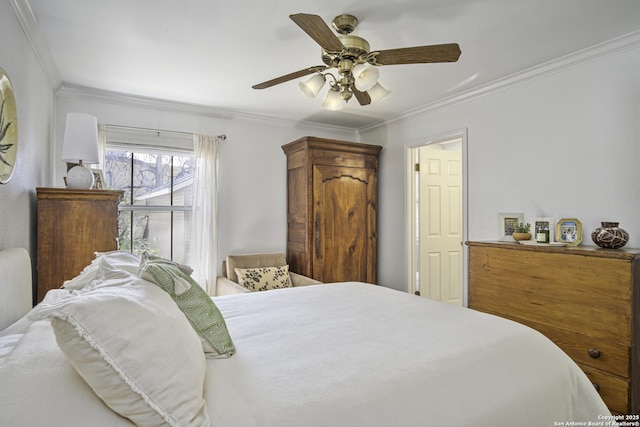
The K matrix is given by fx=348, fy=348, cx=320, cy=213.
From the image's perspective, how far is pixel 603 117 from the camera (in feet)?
8.04

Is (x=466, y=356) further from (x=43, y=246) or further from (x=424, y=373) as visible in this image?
(x=43, y=246)

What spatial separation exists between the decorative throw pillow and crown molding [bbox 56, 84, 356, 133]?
175cm

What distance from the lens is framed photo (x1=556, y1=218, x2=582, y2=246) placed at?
2.41 meters

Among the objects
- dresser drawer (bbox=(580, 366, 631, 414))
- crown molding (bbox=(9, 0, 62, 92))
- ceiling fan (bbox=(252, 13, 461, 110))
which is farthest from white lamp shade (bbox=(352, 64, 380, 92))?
dresser drawer (bbox=(580, 366, 631, 414))

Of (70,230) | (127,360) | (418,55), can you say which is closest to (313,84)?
(418,55)

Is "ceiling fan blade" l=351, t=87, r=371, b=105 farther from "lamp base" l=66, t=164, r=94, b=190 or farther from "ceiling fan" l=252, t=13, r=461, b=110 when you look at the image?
"lamp base" l=66, t=164, r=94, b=190

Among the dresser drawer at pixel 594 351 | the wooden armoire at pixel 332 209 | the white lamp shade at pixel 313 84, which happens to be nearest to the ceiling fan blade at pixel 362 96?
the white lamp shade at pixel 313 84

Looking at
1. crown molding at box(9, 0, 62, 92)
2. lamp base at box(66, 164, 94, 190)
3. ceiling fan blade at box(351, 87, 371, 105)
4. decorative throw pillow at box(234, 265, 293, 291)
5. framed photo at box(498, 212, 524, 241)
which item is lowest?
decorative throw pillow at box(234, 265, 293, 291)

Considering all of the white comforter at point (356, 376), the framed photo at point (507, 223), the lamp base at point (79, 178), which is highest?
the lamp base at point (79, 178)

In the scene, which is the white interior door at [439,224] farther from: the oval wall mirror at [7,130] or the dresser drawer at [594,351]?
the oval wall mirror at [7,130]

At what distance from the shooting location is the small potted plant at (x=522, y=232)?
107 inches

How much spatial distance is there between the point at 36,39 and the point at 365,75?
217cm

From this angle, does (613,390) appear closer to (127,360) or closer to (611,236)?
(611,236)

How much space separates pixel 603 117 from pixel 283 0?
7.59ft
